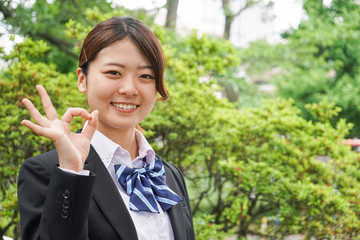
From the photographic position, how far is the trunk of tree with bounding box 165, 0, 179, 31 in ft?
37.3

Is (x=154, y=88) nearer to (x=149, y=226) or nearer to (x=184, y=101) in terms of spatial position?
(x=149, y=226)

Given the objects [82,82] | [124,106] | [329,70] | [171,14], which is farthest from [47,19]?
[329,70]

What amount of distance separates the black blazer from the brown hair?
0.39 metres

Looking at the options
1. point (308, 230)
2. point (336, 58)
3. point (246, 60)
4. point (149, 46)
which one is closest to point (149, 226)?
point (149, 46)

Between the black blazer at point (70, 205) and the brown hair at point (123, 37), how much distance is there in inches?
15.4

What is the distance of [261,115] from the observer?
178 inches

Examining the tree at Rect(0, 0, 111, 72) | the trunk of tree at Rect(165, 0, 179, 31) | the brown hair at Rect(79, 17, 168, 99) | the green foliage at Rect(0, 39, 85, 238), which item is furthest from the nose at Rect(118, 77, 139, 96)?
the trunk of tree at Rect(165, 0, 179, 31)

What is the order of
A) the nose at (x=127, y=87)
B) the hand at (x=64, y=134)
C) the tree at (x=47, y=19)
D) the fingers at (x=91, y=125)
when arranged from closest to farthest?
the hand at (x=64, y=134), the fingers at (x=91, y=125), the nose at (x=127, y=87), the tree at (x=47, y=19)

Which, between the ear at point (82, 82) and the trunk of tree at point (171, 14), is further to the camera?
the trunk of tree at point (171, 14)

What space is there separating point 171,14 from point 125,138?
10.2m

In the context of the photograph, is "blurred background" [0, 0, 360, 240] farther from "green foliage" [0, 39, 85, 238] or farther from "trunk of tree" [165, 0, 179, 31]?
"trunk of tree" [165, 0, 179, 31]

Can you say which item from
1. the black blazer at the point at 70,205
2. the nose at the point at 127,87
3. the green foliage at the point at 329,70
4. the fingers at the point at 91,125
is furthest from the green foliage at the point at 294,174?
the green foliage at the point at 329,70

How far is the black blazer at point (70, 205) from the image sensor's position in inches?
49.4

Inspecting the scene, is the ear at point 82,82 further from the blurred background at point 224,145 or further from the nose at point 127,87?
the blurred background at point 224,145
